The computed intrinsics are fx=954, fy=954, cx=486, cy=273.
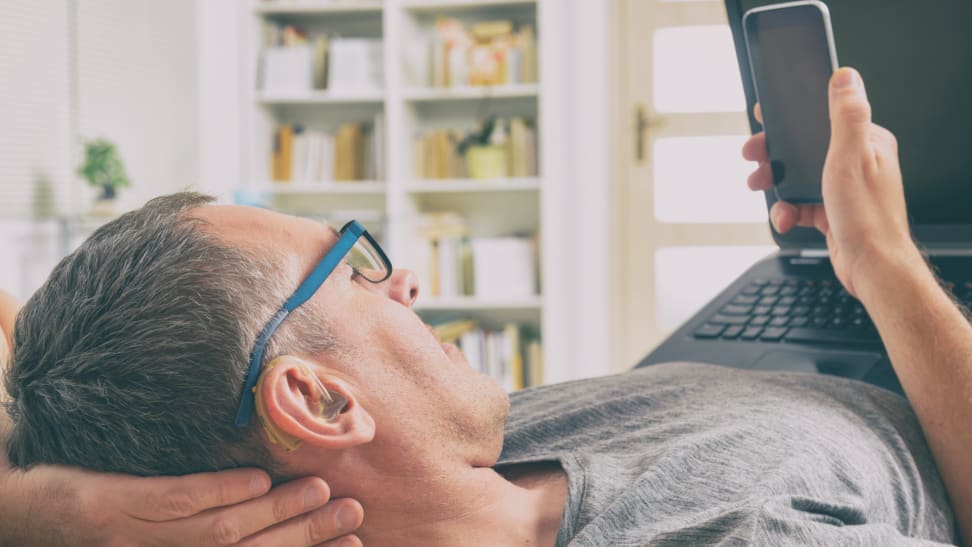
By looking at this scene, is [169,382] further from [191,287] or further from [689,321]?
[689,321]

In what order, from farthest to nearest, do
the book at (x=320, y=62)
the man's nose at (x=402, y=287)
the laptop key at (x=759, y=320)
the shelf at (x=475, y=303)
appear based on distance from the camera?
the book at (x=320, y=62), the shelf at (x=475, y=303), the laptop key at (x=759, y=320), the man's nose at (x=402, y=287)

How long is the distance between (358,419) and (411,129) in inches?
142

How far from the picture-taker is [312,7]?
165 inches

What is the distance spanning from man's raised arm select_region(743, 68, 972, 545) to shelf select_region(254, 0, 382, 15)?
341cm

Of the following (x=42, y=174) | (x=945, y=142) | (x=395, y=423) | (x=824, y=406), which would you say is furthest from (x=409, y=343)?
(x=42, y=174)

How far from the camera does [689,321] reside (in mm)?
1205

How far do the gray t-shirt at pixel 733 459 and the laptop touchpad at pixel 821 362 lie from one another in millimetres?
61

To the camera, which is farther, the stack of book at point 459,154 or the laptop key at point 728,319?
the stack of book at point 459,154

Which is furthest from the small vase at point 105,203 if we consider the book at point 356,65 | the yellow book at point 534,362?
the yellow book at point 534,362

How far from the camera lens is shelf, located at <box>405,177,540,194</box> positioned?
13.3ft

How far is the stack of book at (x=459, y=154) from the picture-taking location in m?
4.12

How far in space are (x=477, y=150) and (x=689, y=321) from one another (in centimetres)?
293

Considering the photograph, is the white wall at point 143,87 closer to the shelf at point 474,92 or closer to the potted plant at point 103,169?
the potted plant at point 103,169

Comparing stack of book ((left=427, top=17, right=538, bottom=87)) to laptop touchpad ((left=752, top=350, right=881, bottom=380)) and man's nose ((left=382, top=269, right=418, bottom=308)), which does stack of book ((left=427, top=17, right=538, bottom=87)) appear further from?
man's nose ((left=382, top=269, right=418, bottom=308))
